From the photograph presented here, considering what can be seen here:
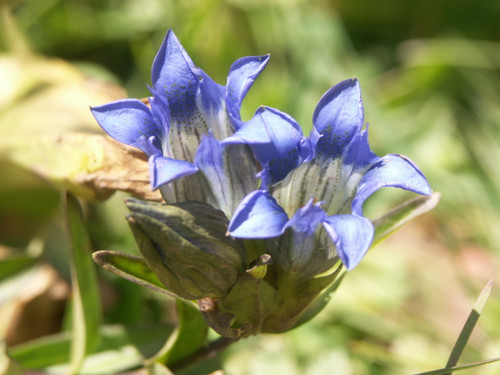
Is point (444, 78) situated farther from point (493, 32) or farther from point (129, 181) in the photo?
point (129, 181)

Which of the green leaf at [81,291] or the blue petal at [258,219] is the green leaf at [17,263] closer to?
the green leaf at [81,291]

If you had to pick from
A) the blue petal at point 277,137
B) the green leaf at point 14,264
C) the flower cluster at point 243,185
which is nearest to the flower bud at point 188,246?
the flower cluster at point 243,185

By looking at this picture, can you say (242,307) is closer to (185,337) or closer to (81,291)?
(185,337)

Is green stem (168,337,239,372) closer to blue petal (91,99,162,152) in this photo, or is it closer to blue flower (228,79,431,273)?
blue flower (228,79,431,273)

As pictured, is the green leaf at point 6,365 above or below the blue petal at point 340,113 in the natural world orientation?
below

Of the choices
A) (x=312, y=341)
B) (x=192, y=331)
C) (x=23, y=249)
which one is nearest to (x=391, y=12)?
(x=312, y=341)

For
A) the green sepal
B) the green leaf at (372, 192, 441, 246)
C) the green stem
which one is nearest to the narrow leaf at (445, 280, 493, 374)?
the green leaf at (372, 192, 441, 246)
